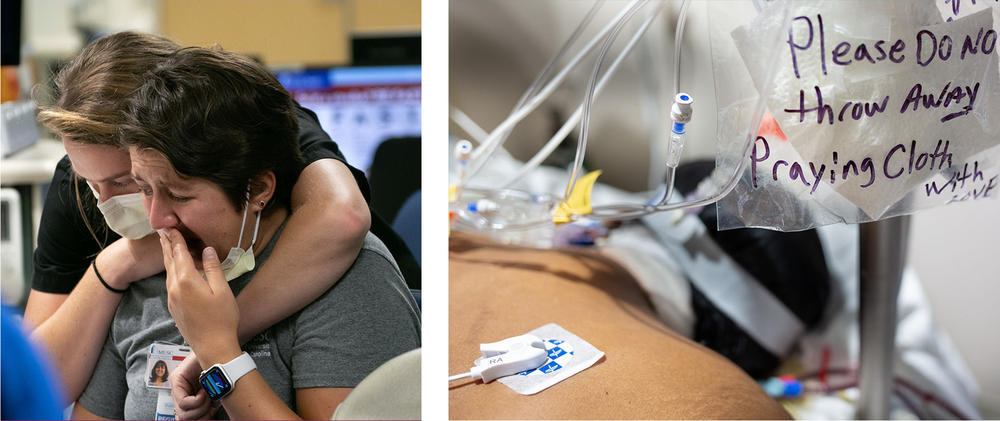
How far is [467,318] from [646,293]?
32 cm

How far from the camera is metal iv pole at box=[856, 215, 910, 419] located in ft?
2.76

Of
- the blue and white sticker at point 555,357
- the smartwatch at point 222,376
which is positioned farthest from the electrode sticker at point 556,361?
the smartwatch at point 222,376

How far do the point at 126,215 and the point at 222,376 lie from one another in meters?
0.15

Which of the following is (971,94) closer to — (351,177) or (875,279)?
(875,279)

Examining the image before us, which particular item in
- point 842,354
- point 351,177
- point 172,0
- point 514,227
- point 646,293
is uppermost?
point 172,0

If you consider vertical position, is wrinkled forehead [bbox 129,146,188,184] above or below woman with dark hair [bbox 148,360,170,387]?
above

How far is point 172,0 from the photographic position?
2.01ft

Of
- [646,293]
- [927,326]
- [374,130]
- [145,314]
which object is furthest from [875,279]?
[145,314]

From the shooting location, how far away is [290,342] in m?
0.59

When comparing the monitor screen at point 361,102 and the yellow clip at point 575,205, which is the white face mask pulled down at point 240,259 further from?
the yellow clip at point 575,205

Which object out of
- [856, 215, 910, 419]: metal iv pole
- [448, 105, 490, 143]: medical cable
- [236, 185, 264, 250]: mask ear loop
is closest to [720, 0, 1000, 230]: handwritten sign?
[856, 215, 910, 419]: metal iv pole

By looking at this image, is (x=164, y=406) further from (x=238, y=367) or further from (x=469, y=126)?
(x=469, y=126)

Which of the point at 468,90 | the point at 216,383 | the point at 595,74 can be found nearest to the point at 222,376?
the point at 216,383

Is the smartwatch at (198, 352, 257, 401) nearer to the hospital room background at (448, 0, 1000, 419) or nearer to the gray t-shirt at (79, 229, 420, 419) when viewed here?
the gray t-shirt at (79, 229, 420, 419)
